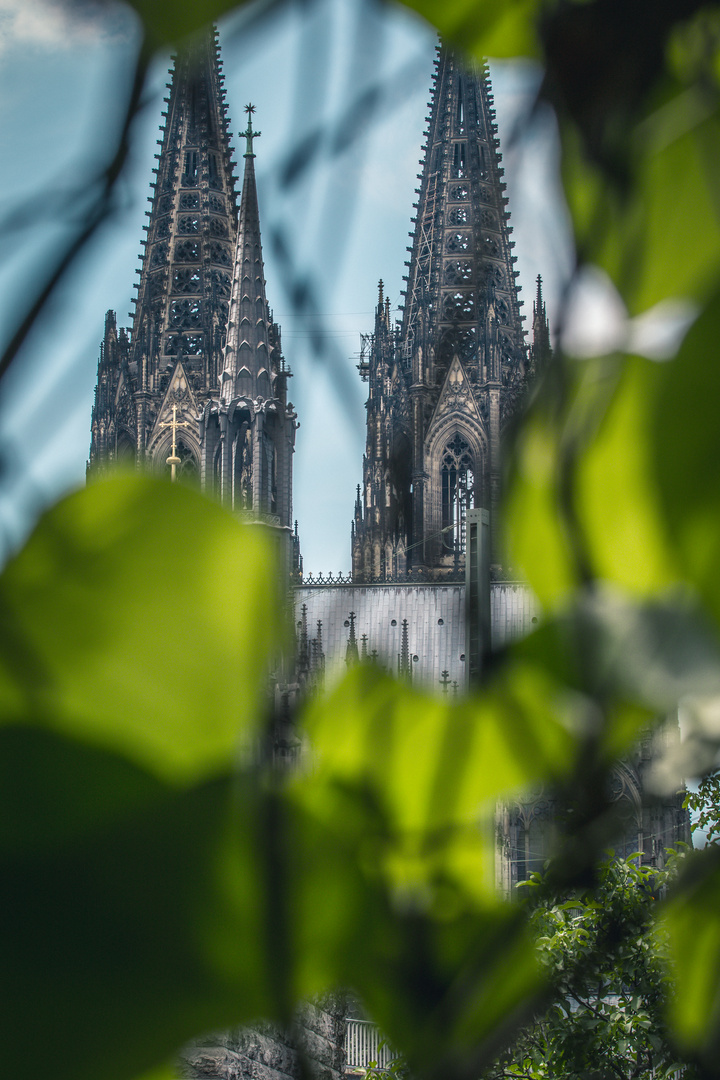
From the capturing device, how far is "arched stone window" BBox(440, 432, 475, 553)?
13477 millimetres

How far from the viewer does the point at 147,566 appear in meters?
0.18

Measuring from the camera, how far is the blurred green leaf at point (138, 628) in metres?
0.17

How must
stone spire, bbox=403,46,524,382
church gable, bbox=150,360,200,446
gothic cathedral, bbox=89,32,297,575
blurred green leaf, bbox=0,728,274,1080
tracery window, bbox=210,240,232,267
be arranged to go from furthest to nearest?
1. tracery window, bbox=210,240,232,267
2. stone spire, bbox=403,46,524,382
3. church gable, bbox=150,360,200,446
4. gothic cathedral, bbox=89,32,297,575
5. blurred green leaf, bbox=0,728,274,1080

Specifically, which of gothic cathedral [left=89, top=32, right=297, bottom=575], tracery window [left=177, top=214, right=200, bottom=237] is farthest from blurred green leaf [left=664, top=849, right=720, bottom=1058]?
tracery window [left=177, top=214, right=200, bottom=237]

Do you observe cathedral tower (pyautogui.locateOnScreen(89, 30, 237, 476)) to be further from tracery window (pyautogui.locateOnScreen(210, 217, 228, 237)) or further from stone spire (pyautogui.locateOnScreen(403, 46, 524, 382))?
stone spire (pyautogui.locateOnScreen(403, 46, 524, 382))

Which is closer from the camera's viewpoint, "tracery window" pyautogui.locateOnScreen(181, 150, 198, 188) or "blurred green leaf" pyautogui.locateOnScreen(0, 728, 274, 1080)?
"blurred green leaf" pyautogui.locateOnScreen(0, 728, 274, 1080)

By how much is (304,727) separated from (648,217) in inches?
5.6

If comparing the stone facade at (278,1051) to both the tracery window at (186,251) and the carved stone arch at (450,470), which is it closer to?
the carved stone arch at (450,470)

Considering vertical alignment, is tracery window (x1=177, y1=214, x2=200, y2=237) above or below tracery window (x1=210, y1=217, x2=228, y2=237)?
above

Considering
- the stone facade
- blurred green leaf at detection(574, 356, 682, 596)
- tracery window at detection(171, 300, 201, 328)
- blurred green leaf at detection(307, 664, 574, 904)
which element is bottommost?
the stone facade

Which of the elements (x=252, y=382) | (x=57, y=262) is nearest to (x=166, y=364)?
(x=252, y=382)

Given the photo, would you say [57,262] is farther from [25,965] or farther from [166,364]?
[166,364]

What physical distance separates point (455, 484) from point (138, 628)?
→ 13.5m

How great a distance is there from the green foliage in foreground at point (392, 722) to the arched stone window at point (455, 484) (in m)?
13.1
